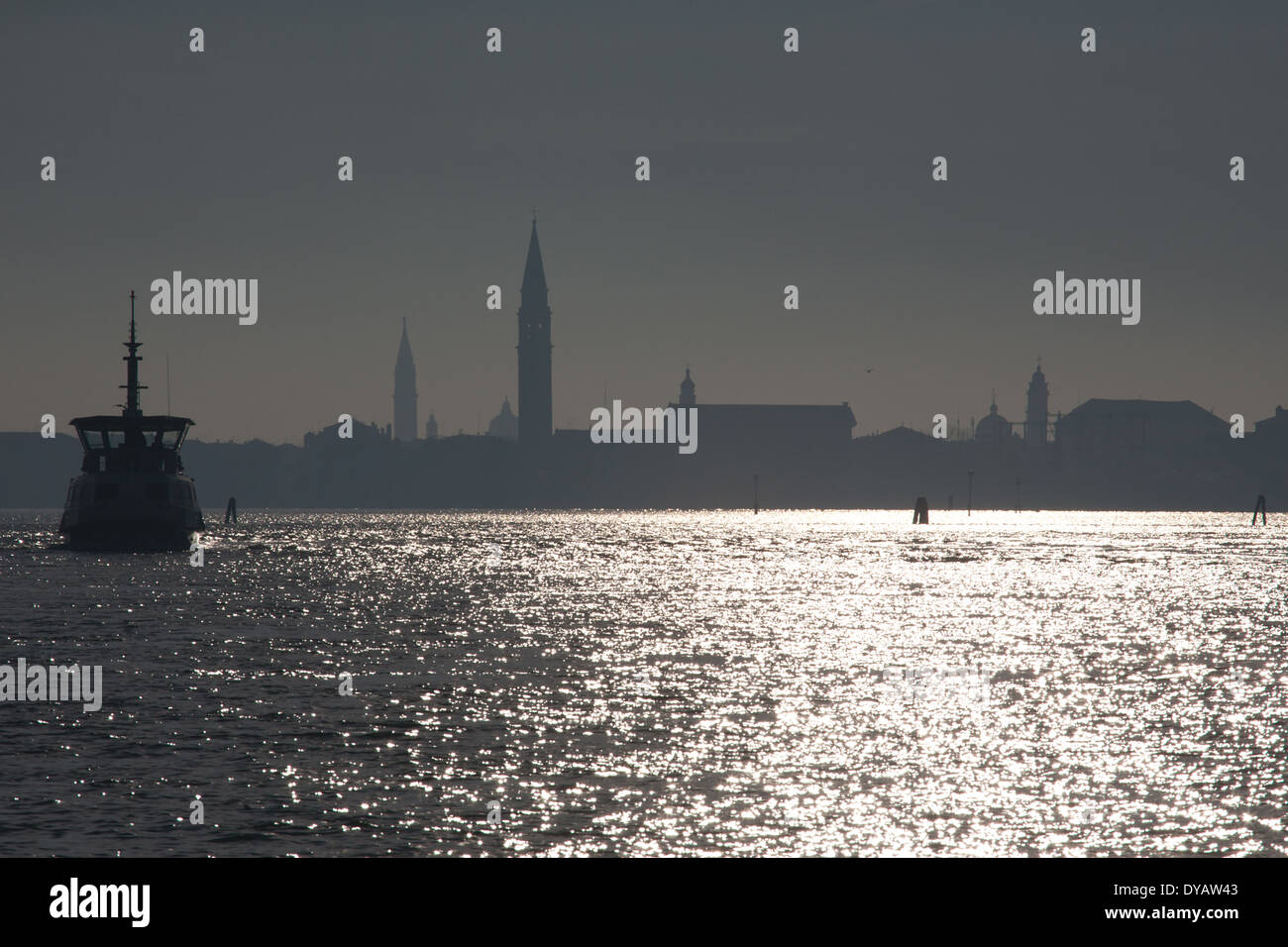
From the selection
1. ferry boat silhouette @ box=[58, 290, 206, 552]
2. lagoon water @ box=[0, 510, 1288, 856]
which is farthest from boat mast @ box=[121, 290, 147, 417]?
lagoon water @ box=[0, 510, 1288, 856]

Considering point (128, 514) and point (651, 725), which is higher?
point (128, 514)

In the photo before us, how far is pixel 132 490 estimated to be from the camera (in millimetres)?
101938

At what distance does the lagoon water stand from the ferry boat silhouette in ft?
111

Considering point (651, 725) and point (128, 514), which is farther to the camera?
point (128, 514)

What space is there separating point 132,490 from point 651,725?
A: 8304 cm

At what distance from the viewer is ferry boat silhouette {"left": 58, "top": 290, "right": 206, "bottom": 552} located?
10169 centimetres

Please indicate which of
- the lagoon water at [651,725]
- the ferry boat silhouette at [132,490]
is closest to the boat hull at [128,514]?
the ferry boat silhouette at [132,490]

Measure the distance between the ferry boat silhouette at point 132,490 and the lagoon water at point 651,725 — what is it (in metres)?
33.7

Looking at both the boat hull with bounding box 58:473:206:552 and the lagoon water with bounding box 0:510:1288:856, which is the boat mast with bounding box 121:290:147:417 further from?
the lagoon water with bounding box 0:510:1288:856

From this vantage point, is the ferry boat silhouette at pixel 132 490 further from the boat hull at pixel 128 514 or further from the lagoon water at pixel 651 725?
the lagoon water at pixel 651 725

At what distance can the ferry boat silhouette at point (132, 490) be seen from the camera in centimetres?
10169

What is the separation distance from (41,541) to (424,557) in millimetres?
48715

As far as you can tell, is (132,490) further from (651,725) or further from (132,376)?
(651,725)

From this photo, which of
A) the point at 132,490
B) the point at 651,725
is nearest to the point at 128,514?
the point at 132,490
